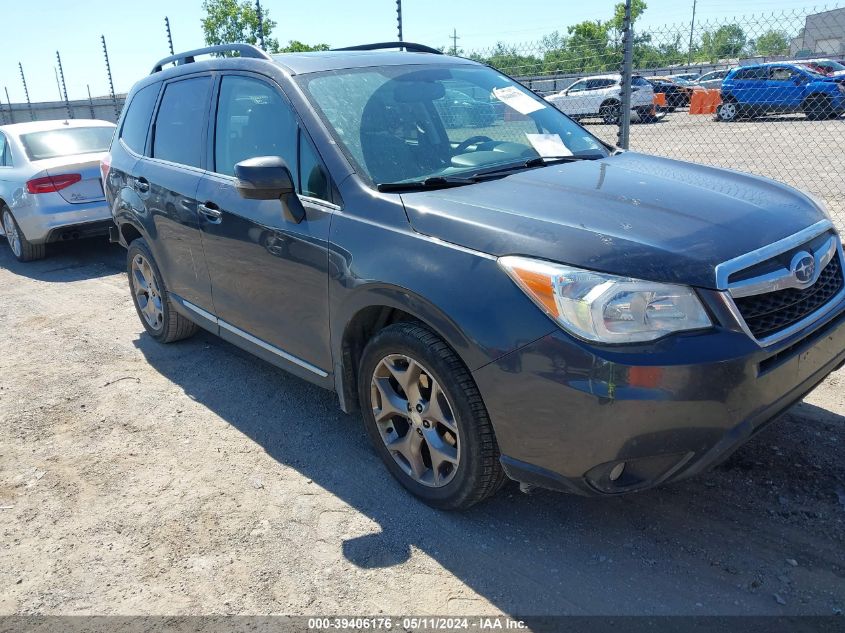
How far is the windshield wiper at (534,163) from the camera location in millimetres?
3172

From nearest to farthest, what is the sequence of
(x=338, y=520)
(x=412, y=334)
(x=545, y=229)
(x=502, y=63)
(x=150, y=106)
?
(x=545, y=229) < (x=412, y=334) < (x=338, y=520) < (x=150, y=106) < (x=502, y=63)

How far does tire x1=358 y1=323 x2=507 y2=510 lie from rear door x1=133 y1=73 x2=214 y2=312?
62.8 inches

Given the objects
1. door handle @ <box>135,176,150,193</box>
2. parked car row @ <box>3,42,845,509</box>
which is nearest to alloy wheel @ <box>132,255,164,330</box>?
door handle @ <box>135,176,150,193</box>

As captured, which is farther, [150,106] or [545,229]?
[150,106]

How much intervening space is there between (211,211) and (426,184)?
1.42m

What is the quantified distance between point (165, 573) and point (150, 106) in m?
3.37

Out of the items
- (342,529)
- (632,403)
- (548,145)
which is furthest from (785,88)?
(342,529)

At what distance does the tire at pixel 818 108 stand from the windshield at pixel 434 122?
17663 mm

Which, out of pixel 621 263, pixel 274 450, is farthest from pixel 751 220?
pixel 274 450

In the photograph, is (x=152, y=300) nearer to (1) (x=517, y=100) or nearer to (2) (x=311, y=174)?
(2) (x=311, y=174)

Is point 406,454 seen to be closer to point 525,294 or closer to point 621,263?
point 525,294

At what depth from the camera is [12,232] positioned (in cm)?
845

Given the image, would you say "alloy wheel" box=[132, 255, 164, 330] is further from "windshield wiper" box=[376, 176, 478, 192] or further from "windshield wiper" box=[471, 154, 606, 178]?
"windshield wiper" box=[471, 154, 606, 178]

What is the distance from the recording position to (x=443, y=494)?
9.44 feet
